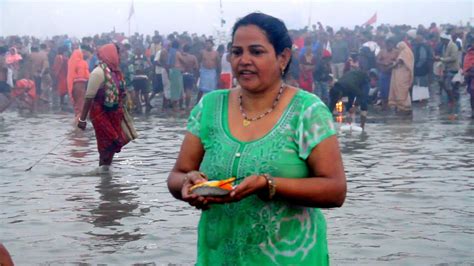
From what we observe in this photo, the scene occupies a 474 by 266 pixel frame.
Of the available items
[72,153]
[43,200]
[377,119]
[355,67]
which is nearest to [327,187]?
[43,200]

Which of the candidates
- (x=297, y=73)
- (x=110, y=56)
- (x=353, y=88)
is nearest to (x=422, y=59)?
(x=297, y=73)

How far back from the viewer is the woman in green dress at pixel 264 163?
10.7ft

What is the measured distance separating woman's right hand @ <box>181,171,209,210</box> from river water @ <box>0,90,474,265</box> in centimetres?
359

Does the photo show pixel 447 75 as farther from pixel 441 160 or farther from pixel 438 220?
pixel 438 220

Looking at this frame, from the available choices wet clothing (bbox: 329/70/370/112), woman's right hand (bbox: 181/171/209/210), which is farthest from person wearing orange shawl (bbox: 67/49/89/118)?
woman's right hand (bbox: 181/171/209/210)

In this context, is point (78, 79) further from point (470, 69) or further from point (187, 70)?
point (470, 69)

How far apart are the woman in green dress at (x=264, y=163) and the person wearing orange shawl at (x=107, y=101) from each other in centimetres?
746

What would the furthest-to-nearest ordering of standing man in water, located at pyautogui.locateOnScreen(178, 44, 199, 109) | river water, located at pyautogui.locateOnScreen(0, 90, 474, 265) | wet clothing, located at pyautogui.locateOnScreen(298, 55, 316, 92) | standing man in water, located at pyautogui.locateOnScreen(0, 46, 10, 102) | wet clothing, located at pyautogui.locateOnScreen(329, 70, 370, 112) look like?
standing man in water, located at pyautogui.locateOnScreen(178, 44, 199, 109) < wet clothing, located at pyautogui.locateOnScreen(298, 55, 316, 92) < standing man in water, located at pyautogui.locateOnScreen(0, 46, 10, 102) < wet clothing, located at pyautogui.locateOnScreen(329, 70, 370, 112) < river water, located at pyautogui.locateOnScreen(0, 90, 474, 265)

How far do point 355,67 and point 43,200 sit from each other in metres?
9.33

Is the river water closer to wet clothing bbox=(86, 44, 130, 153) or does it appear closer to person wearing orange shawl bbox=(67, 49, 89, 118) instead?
wet clothing bbox=(86, 44, 130, 153)

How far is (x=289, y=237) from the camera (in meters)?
3.30

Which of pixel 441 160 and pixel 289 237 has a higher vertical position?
pixel 289 237

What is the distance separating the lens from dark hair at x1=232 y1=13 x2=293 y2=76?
342cm

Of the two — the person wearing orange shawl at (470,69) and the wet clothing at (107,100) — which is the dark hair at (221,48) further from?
the wet clothing at (107,100)
